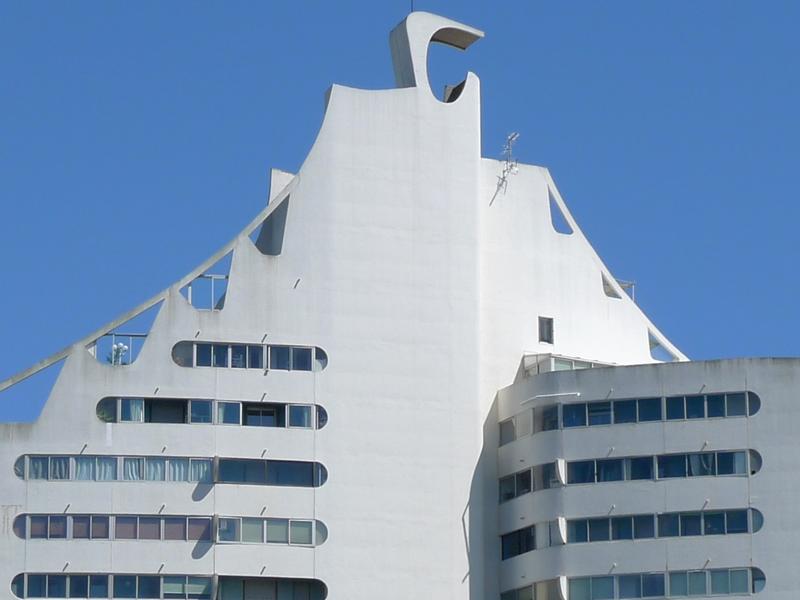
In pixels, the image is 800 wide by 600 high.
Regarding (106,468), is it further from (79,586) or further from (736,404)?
(736,404)

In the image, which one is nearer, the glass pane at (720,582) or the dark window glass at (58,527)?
the dark window glass at (58,527)

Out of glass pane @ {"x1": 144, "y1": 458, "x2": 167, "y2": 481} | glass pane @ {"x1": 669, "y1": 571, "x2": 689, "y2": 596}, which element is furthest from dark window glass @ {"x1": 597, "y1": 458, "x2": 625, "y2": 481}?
glass pane @ {"x1": 144, "y1": 458, "x2": 167, "y2": 481}

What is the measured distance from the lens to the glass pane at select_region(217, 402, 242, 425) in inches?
3482

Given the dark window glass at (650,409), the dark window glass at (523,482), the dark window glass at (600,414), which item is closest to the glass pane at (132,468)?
the dark window glass at (523,482)

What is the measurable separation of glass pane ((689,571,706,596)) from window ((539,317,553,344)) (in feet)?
36.5

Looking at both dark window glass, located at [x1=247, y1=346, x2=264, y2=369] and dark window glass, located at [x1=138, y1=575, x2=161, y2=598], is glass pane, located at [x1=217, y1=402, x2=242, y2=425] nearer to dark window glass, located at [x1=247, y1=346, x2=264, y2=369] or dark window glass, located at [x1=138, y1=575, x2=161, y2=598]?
dark window glass, located at [x1=247, y1=346, x2=264, y2=369]

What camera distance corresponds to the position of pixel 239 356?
89.2 m

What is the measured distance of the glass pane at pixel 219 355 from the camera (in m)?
88.9

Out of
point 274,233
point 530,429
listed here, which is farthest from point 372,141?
point 530,429

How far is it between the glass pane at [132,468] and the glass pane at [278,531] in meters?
4.53

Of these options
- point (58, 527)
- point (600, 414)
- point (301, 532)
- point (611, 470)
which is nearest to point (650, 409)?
point (600, 414)

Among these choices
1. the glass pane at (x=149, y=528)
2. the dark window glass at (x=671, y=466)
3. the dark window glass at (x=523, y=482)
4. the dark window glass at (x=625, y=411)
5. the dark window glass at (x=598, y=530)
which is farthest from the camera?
the dark window glass at (x=523, y=482)

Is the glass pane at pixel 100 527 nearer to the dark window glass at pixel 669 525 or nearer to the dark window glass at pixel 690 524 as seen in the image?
the dark window glass at pixel 669 525

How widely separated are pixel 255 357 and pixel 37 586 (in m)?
10.5
